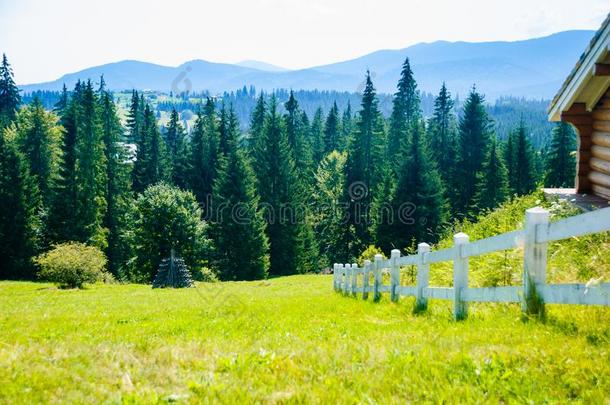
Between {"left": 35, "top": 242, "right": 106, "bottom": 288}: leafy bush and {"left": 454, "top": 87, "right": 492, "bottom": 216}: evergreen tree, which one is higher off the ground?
{"left": 454, "top": 87, "right": 492, "bottom": 216}: evergreen tree

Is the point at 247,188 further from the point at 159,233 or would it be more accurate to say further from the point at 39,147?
the point at 39,147

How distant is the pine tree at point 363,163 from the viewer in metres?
67.2

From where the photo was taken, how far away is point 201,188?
7719 cm

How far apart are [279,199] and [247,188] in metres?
6.51

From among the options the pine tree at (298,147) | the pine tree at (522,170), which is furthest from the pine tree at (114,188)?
→ the pine tree at (522,170)

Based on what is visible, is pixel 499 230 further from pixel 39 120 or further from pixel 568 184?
pixel 39 120

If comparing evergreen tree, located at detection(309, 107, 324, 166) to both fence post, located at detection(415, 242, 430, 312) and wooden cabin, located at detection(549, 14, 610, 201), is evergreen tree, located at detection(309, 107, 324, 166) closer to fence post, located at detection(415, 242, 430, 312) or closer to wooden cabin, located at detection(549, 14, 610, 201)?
wooden cabin, located at detection(549, 14, 610, 201)

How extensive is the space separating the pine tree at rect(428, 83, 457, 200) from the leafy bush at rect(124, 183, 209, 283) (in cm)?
3518

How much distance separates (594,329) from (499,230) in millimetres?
10612

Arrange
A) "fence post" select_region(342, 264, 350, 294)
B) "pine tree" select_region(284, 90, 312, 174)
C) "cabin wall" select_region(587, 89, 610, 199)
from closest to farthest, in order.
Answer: "cabin wall" select_region(587, 89, 610, 199), "fence post" select_region(342, 264, 350, 294), "pine tree" select_region(284, 90, 312, 174)

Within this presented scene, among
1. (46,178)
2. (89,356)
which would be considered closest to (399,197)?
(46,178)

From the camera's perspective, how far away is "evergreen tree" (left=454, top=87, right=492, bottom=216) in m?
69.2

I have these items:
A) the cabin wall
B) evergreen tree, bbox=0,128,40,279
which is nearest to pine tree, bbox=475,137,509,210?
the cabin wall

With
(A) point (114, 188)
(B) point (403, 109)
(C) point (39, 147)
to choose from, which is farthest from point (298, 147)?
(C) point (39, 147)
